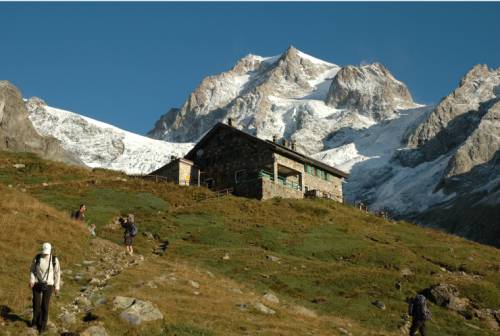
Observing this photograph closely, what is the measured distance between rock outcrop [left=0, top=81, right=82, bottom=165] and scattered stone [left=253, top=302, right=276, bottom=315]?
379ft

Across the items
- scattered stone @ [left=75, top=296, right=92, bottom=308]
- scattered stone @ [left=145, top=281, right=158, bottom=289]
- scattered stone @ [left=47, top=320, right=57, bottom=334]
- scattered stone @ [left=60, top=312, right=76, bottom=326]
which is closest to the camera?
scattered stone @ [left=47, top=320, right=57, bottom=334]

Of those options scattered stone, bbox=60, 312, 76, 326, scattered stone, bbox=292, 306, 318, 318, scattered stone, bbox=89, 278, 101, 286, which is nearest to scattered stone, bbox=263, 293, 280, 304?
scattered stone, bbox=292, 306, 318, 318

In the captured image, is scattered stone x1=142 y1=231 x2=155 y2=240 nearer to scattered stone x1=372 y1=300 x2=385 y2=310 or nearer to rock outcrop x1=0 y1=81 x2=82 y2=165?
scattered stone x1=372 y1=300 x2=385 y2=310

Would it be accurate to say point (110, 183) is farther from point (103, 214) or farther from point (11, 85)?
point (11, 85)

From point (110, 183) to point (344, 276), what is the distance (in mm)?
31843

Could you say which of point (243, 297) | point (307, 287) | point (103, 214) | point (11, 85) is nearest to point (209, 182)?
point (103, 214)

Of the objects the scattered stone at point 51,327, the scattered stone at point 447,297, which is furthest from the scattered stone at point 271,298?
the scattered stone at point 51,327

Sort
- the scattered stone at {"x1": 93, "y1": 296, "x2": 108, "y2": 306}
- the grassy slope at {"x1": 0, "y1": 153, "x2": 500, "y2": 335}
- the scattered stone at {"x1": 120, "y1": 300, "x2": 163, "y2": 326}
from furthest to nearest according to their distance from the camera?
the grassy slope at {"x1": 0, "y1": 153, "x2": 500, "y2": 335} → the scattered stone at {"x1": 93, "y1": 296, "x2": 108, "y2": 306} → the scattered stone at {"x1": 120, "y1": 300, "x2": 163, "y2": 326}

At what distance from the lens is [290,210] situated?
213 ft

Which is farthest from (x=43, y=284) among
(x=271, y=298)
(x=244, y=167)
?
(x=244, y=167)

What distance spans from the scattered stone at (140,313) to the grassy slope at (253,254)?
0.44 m

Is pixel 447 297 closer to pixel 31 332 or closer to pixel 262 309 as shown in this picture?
pixel 262 309

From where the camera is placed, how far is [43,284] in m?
23.0

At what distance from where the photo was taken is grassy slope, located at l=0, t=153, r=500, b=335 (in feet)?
96.6
